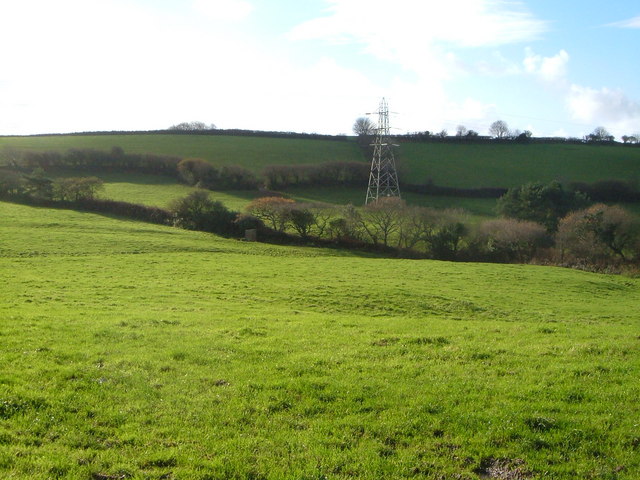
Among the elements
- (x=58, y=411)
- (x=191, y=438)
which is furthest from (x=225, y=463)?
(x=58, y=411)

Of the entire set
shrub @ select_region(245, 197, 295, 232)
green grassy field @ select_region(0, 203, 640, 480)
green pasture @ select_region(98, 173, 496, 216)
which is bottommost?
green grassy field @ select_region(0, 203, 640, 480)

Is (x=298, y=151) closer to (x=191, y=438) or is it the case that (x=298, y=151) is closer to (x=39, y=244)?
(x=39, y=244)

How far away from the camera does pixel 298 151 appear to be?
10238 centimetres

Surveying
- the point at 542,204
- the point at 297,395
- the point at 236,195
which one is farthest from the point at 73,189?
the point at 297,395

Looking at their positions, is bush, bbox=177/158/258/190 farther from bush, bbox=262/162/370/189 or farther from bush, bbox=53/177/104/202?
bush, bbox=53/177/104/202

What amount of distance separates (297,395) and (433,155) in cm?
9904

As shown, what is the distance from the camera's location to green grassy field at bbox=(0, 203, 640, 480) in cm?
712

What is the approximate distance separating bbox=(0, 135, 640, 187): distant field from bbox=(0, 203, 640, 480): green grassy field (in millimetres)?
73089

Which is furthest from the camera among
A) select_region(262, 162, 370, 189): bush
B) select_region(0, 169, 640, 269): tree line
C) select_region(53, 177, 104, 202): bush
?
select_region(262, 162, 370, 189): bush

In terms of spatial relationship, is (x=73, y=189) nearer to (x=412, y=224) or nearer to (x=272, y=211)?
(x=272, y=211)

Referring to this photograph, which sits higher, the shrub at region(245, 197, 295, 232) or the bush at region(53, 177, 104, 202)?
the bush at region(53, 177, 104, 202)

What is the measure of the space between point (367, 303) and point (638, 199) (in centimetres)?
6928

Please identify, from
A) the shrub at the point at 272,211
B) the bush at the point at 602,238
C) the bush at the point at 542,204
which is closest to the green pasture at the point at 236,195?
the bush at the point at 542,204

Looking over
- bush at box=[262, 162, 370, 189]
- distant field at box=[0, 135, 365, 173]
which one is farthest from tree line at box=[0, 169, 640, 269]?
distant field at box=[0, 135, 365, 173]
